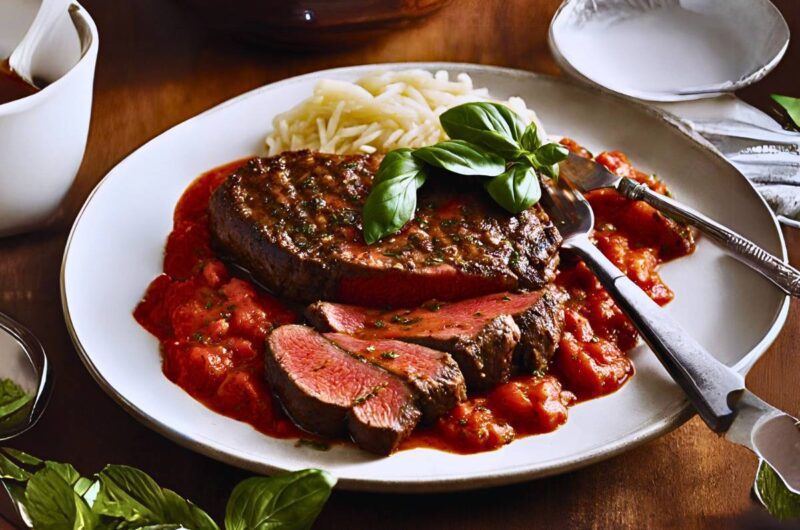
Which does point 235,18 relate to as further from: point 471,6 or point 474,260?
point 474,260

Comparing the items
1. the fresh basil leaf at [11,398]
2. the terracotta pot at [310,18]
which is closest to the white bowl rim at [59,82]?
the terracotta pot at [310,18]

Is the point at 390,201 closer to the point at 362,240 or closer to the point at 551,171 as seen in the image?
the point at 362,240

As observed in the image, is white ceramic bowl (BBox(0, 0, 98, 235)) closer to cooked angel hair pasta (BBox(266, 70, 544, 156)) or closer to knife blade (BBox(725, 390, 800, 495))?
cooked angel hair pasta (BBox(266, 70, 544, 156))

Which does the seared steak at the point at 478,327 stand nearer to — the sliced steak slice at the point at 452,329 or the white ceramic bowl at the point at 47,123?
the sliced steak slice at the point at 452,329

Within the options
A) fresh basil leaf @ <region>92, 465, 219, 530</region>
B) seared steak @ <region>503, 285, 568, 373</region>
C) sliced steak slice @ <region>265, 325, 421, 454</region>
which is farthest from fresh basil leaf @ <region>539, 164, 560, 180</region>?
fresh basil leaf @ <region>92, 465, 219, 530</region>

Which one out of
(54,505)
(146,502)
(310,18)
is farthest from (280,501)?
(310,18)

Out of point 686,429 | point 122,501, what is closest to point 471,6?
point 686,429
